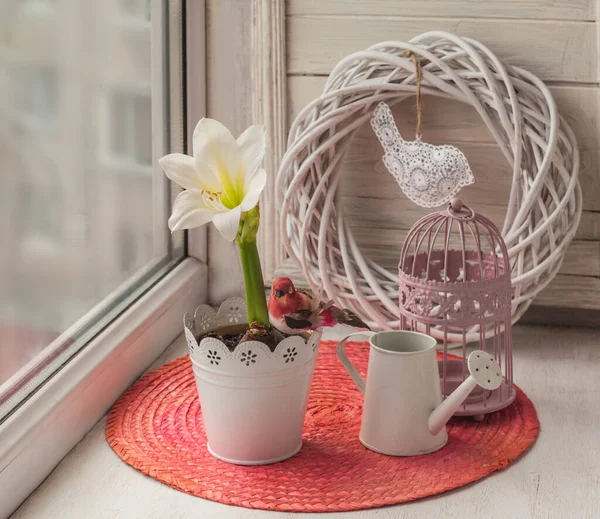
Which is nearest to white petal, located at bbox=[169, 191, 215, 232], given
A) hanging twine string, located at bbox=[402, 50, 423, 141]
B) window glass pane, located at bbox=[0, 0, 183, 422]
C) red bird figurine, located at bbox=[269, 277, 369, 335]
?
red bird figurine, located at bbox=[269, 277, 369, 335]

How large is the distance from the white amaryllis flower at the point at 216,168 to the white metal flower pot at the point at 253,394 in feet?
0.57

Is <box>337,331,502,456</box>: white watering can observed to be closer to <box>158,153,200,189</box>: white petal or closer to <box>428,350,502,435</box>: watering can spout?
<box>428,350,502,435</box>: watering can spout

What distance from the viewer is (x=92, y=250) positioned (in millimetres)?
1448

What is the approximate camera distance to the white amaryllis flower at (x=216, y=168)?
109cm

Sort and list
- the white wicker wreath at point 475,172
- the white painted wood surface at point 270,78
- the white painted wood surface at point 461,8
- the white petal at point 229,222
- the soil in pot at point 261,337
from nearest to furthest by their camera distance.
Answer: the white petal at point 229,222 → the soil in pot at point 261,337 → the white wicker wreath at point 475,172 → the white painted wood surface at point 461,8 → the white painted wood surface at point 270,78

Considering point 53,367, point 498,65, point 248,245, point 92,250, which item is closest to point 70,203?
point 92,250

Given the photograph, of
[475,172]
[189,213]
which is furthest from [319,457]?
[475,172]

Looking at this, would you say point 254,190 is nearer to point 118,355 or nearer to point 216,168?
point 216,168

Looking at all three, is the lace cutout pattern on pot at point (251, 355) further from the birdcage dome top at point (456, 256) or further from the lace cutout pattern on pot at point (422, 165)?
the lace cutout pattern on pot at point (422, 165)

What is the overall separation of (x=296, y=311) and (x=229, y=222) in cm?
16

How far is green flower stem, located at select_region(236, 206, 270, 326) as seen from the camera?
3.62 ft

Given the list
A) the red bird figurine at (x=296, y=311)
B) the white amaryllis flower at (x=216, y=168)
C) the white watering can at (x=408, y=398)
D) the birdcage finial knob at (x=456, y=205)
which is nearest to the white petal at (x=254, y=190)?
the white amaryllis flower at (x=216, y=168)

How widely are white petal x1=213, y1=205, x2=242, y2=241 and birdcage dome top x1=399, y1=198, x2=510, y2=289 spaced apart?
37cm

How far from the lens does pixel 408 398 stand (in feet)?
3.84
